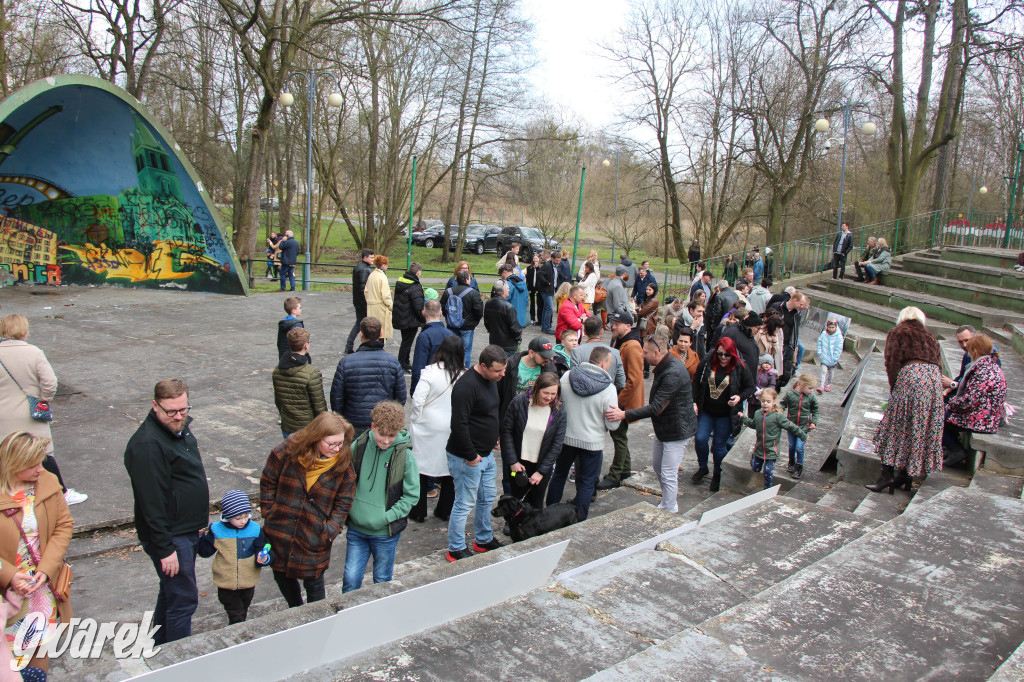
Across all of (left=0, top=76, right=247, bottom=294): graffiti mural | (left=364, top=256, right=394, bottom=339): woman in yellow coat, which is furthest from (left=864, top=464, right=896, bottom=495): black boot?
(left=0, top=76, right=247, bottom=294): graffiti mural

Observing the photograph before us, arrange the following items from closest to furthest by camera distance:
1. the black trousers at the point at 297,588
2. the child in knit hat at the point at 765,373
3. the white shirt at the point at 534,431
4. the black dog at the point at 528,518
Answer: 1. the black trousers at the point at 297,588
2. the black dog at the point at 528,518
3. the white shirt at the point at 534,431
4. the child in knit hat at the point at 765,373

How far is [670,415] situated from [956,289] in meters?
11.5

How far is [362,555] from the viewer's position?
3.99 m

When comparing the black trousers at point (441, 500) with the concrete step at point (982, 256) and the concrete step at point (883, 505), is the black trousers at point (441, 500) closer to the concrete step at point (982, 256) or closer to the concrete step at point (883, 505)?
the concrete step at point (883, 505)

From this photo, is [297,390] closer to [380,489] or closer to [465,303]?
[380,489]

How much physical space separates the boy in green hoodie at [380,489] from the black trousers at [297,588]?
198 millimetres

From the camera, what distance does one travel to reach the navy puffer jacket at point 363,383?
5500 millimetres

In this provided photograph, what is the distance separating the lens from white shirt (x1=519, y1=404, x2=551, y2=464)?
509 cm

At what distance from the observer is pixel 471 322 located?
9344 millimetres

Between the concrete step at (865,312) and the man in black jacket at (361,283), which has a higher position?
the man in black jacket at (361,283)

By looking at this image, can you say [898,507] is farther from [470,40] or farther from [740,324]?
[470,40]

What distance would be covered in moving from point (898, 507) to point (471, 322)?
550 cm

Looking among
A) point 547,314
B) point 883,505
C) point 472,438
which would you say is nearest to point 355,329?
point 547,314

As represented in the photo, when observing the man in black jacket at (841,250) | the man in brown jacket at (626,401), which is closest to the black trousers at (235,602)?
the man in brown jacket at (626,401)
